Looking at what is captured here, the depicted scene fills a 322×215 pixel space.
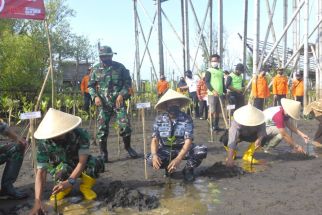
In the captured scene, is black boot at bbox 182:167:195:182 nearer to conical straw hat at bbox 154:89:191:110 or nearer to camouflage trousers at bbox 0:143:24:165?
conical straw hat at bbox 154:89:191:110

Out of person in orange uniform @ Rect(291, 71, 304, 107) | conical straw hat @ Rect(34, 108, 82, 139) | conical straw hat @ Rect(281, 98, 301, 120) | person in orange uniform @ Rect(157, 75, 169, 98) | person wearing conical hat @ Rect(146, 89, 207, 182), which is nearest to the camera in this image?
conical straw hat @ Rect(34, 108, 82, 139)

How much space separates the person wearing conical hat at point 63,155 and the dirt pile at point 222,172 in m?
1.51

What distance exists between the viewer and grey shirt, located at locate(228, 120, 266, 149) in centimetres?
536

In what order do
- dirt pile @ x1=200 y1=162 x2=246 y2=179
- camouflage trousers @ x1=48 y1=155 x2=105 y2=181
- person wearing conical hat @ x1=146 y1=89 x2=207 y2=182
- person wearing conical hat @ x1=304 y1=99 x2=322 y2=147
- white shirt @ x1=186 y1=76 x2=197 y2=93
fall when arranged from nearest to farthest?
camouflage trousers @ x1=48 y1=155 x2=105 y2=181 < person wearing conical hat @ x1=146 y1=89 x2=207 y2=182 < dirt pile @ x1=200 y1=162 x2=246 y2=179 < person wearing conical hat @ x1=304 y1=99 x2=322 y2=147 < white shirt @ x1=186 y1=76 x2=197 y2=93

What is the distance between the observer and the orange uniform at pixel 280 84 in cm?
1248

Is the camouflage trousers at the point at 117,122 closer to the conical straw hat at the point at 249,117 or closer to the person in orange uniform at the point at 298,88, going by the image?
the conical straw hat at the point at 249,117

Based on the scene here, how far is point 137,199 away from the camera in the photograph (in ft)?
13.1

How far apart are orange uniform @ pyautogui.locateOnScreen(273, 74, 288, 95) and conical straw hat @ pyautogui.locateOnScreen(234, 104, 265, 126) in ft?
24.6

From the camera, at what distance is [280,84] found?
12523 mm

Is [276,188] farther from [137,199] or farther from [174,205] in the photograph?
[137,199]

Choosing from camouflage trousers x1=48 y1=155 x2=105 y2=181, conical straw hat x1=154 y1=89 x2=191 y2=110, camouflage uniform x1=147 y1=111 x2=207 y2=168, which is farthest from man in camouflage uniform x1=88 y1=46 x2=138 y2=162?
camouflage trousers x1=48 y1=155 x2=105 y2=181

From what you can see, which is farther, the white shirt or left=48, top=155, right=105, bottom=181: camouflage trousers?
the white shirt

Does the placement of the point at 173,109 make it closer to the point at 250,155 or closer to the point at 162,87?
the point at 250,155

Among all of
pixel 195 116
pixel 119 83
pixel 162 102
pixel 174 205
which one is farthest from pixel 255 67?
pixel 174 205
